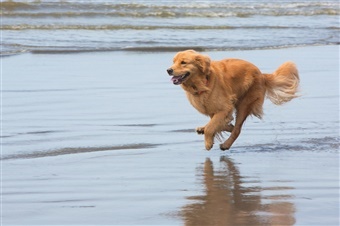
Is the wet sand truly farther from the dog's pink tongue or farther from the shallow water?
the shallow water

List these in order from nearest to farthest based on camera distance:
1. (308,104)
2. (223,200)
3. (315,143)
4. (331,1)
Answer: (223,200)
(315,143)
(308,104)
(331,1)

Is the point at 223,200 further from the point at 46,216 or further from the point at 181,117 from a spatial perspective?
the point at 181,117

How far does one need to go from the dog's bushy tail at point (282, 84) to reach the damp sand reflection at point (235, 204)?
1.94 metres

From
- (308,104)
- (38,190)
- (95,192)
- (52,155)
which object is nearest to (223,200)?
(95,192)

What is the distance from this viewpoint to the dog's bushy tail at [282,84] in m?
8.55

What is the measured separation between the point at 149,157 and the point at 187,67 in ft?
→ 2.82

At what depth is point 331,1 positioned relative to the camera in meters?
27.5

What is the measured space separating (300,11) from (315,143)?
16904mm

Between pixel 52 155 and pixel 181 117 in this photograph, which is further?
pixel 181 117

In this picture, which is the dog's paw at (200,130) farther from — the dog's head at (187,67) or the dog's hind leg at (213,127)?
the dog's head at (187,67)

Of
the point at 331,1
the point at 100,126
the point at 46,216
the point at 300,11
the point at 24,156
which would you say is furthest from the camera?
the point at 331,1

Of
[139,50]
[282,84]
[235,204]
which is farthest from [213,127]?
[139,50]

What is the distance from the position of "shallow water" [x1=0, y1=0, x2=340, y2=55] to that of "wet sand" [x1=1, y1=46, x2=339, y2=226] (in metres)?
3.88

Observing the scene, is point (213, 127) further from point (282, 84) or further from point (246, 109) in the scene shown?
point (282, 84)
